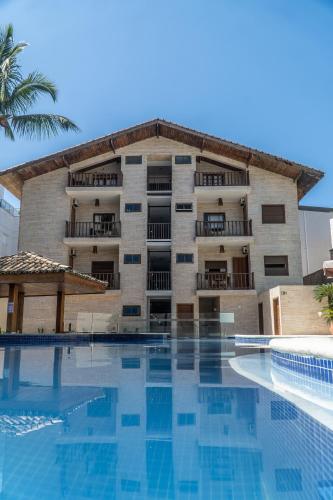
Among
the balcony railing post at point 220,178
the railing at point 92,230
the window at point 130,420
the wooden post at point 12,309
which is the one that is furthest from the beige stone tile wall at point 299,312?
the window at point 130,420

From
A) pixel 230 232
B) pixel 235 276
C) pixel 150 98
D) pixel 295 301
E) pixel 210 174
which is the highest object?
pixel 150 98

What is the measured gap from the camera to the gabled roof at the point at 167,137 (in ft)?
76.2

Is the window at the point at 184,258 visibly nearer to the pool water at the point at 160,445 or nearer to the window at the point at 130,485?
the pool water at the point at 160,445

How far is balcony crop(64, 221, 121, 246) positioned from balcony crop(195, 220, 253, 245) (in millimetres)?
4659

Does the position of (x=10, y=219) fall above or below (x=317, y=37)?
above

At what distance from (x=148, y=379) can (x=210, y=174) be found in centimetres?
2054

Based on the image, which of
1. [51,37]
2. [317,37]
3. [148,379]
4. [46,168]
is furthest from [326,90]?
[46,168]

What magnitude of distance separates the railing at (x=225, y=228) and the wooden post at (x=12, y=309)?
11.6 meters

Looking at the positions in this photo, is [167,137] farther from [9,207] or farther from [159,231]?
[9,207]

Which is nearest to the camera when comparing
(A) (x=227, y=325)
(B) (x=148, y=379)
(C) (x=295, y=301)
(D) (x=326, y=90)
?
(B) (x=148, y=379)

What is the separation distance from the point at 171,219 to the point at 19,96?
11.3m

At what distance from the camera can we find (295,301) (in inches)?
752

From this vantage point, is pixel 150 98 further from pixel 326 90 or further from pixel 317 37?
pixel 317 37

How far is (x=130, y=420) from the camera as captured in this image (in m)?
3.22
